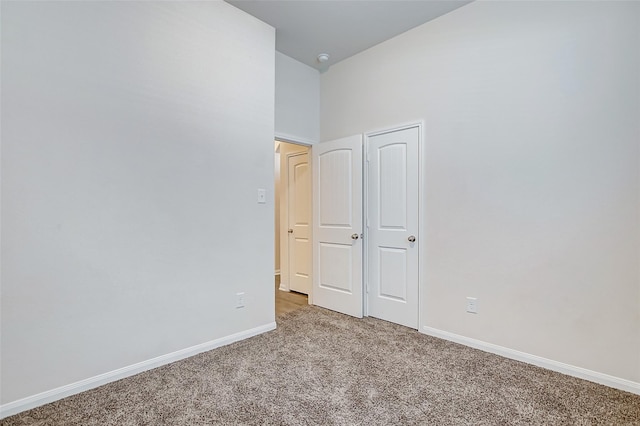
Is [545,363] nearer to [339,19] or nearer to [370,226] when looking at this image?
[370,226]

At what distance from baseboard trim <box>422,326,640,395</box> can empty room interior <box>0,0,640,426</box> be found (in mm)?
14

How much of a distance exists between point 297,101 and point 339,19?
39.8 inches

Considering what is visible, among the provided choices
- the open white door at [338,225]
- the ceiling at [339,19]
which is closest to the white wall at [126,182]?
the ceiling at [339,19]

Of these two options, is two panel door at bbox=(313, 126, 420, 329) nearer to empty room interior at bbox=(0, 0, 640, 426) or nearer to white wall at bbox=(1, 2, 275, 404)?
empty room interior at bbox=(0, 0, 640, 426)

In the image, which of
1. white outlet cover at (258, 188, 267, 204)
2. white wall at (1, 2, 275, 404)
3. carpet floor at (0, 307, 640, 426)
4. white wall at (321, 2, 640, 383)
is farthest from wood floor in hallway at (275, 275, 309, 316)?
white wall at (321, 2, 640, 383)

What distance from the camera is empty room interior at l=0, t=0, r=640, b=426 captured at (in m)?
1.76

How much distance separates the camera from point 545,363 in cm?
221

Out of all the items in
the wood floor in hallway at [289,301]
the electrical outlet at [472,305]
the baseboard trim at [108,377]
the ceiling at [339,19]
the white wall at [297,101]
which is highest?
the ceiling at [339,19]

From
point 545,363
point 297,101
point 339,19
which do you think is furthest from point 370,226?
point 339,19

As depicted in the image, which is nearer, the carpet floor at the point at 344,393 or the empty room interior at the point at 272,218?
the carpet floor at the point at 344,393

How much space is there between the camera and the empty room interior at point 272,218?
5.78 ft

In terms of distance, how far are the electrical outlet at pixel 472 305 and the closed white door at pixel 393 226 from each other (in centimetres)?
47

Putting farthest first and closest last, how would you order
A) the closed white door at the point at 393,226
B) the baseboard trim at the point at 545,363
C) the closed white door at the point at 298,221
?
1. the closed white door at the point at 298,221
2. the closed white door at the point at 393,226
3. the baseboard trim at the point at 545,363

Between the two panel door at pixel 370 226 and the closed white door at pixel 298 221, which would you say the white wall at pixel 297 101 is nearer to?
the two panel door at pixel 370 226
